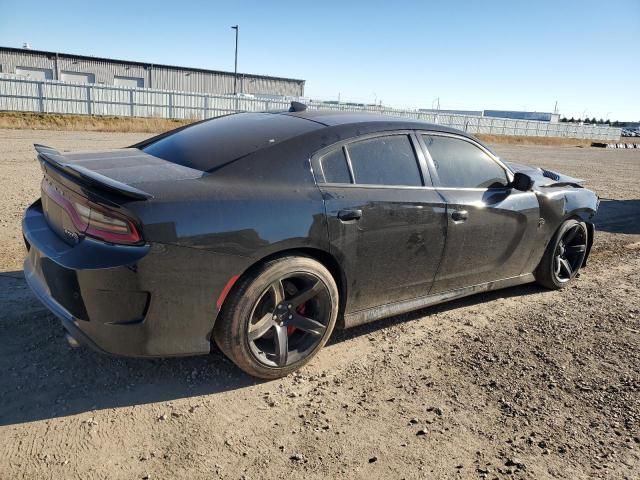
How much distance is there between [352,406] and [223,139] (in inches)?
→ 75.2

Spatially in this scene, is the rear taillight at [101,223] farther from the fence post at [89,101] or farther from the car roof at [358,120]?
the fence post at [89,101]

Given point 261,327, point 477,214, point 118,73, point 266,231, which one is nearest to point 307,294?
point 261,327

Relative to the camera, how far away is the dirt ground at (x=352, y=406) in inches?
95.7

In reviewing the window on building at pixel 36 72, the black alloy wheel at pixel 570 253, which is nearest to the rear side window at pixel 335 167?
the black alloy wheel at pixel 570 253

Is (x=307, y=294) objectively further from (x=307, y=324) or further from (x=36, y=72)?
(x=36, y=72)

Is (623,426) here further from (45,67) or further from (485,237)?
→ (45,67)

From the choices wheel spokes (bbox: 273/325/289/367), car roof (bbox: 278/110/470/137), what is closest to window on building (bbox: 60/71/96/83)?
car roof (bbox: 278/110/470/137)

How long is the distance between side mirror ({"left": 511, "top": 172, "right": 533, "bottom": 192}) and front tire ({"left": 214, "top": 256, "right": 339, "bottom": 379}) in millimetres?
2021

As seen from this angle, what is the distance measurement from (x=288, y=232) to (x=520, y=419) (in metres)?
1.70

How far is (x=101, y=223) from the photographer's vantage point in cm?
256

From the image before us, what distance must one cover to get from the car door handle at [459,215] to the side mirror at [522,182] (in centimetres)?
71

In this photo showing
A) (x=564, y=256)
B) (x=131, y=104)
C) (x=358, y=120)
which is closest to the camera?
(x=358, y=120)

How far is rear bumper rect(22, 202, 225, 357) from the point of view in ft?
8.24

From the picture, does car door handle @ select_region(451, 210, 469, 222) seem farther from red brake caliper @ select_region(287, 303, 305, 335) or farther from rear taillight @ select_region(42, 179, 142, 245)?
rear taillight @ select_region(42, 179, 142, 245)
